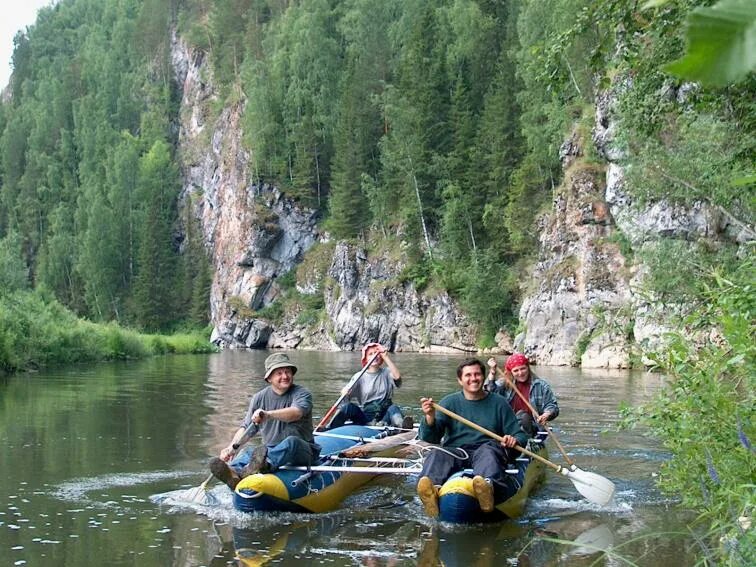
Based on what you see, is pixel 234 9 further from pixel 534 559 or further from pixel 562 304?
pixel 534 559

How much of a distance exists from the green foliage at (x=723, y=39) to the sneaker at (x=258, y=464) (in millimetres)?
8146

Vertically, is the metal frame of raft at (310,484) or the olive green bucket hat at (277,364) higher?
the olive green bucket hat at (277,364)

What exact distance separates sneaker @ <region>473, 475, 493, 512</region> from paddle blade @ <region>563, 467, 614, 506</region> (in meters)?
1.07

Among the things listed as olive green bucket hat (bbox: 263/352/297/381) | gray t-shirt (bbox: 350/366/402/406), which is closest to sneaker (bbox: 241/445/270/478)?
olive green bucket hat (bbox: 263/352/297/381)

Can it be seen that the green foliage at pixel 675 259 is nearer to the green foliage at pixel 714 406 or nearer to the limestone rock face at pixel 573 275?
the limestone rock face at pixel 573 275

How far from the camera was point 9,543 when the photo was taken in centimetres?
699

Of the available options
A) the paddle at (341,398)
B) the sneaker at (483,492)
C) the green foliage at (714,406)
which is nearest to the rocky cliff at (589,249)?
the paddle at (341,398)

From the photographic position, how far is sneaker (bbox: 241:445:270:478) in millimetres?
8452

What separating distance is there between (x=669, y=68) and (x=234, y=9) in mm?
82788

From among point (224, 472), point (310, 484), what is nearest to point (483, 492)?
point (310, 484)

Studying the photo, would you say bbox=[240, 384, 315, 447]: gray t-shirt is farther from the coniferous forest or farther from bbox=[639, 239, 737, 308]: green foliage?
Result: bbox=[639, 239, 737, 308]: green foliage

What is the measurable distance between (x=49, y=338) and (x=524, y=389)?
70.4ft

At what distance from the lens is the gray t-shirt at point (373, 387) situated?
12.4 meters

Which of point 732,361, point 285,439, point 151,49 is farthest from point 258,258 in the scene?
point 732,361
